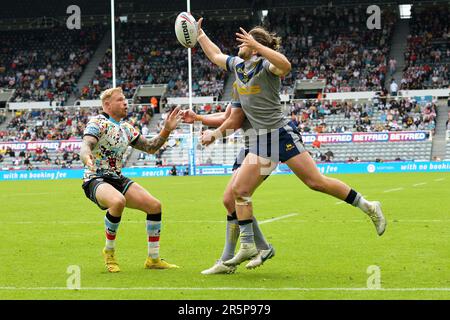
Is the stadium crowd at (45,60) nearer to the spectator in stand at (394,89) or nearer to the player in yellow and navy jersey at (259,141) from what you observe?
the spectator in stand at (394,89)

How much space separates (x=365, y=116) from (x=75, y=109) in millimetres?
20379

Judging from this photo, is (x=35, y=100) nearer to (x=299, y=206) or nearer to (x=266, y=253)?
(x=299, y=206)

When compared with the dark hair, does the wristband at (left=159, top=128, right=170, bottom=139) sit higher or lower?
lower

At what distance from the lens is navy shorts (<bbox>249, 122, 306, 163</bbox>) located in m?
9.26

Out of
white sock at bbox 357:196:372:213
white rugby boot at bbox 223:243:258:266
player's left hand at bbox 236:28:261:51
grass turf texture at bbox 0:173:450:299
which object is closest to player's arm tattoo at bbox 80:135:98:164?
grass turf texture at bbox 0:173:450:299

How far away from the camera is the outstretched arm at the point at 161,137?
33.5 ft

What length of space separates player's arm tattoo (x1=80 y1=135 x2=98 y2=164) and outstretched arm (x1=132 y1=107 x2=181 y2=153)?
82 cm

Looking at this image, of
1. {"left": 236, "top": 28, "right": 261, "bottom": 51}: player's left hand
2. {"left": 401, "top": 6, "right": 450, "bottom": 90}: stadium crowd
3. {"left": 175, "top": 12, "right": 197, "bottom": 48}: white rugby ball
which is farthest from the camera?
{"left": 401, "top": 6, "right": 450, "bottom": 90}: stadium crowd

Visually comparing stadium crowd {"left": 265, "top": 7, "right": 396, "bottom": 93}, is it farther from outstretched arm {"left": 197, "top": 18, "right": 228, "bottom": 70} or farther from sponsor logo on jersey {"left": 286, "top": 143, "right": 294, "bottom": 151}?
sponsor logo on jersey {"left": 286, "top": 143, "right": 294, "bottom": 151}

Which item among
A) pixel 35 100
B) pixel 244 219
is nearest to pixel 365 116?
pixel 35 100

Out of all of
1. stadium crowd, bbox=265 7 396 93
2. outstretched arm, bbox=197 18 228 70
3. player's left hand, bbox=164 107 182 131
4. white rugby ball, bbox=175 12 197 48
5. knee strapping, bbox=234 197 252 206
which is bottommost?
knee strapping, bbox=234 197 252 206

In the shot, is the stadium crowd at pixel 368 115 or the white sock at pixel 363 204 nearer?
the white sock at pixel 363 204

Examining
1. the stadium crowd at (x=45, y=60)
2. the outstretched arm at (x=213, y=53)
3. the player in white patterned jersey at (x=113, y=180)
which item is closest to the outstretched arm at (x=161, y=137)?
the player in white patterned jersey at (x=113, y=180)

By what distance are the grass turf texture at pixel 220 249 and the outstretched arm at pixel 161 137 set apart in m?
1.50
